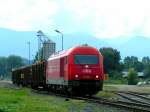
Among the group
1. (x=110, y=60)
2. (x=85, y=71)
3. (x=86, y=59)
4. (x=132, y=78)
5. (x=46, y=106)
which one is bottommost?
(x=46, y=106)

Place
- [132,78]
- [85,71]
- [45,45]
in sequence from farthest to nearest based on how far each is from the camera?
[132,78] < [45,45] < [85,71]

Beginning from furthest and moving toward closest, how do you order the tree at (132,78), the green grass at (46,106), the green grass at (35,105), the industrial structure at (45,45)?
the tree at (132,78) → the industrial structure at (45,45) → the green grass at (46,106) → the green grass at (35,105)

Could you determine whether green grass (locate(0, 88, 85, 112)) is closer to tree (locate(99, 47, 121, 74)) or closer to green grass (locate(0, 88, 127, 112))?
green grass (locate(0, 88, 127, 112))

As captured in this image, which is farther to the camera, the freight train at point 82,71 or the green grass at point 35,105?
the freight train at point 82,71

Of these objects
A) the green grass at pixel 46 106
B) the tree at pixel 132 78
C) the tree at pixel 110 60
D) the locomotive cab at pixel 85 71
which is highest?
the tree at pixel 110 60

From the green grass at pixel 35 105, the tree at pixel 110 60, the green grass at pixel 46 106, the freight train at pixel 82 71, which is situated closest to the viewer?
the green grass at pixel 35 105

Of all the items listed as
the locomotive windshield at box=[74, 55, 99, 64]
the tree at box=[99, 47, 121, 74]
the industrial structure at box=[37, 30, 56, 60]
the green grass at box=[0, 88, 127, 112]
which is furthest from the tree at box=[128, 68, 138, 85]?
the green grass at box=[0, 88, 127, 112]

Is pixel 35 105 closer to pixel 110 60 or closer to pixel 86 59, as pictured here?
pixel 86 59

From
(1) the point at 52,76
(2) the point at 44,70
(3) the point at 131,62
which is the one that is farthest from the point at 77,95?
(3) the point at 131,62

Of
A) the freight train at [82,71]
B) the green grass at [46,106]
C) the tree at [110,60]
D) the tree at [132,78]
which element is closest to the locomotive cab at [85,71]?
the freight train at [82,71]

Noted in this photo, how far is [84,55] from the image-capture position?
1462 inches

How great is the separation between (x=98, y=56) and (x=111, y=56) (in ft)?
300

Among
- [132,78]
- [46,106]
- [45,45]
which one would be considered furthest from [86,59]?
[132,78]

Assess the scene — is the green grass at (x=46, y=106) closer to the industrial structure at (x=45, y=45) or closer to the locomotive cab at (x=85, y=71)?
the locomotive cab at (x=85, y=71)
